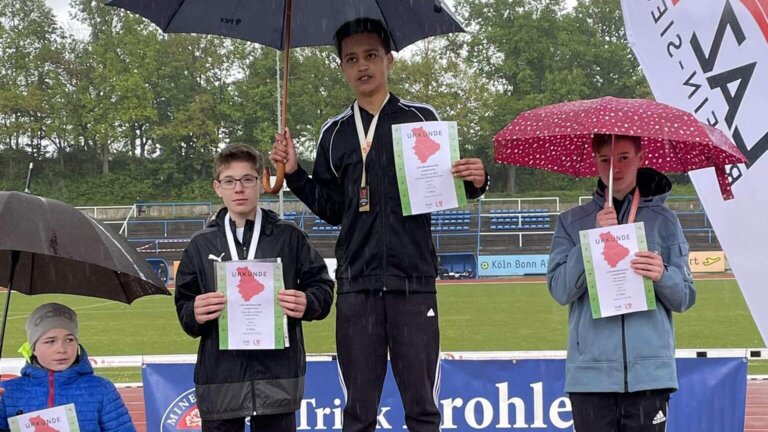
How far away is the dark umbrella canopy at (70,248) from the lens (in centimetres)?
267

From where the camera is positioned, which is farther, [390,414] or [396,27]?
[390,414]

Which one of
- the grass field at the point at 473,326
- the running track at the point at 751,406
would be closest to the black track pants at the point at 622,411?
the running track at the point at 751,406

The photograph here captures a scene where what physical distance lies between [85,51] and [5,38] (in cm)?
411

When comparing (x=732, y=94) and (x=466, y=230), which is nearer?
(x=732, y=94)

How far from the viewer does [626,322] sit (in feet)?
9.75

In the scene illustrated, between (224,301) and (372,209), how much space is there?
62cm

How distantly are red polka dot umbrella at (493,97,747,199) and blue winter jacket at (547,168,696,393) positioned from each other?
205mm

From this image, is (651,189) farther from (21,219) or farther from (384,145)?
(21,219)

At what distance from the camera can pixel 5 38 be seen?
46.4 meters

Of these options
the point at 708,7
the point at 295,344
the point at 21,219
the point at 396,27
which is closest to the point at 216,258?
the point at 295,344

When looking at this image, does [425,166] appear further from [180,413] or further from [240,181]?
[180,413]

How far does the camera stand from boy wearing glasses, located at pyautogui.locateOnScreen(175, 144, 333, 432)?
9.92 ft

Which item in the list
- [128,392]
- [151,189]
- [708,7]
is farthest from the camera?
[151,189]

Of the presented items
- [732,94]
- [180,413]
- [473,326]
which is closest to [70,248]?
[732,94]
